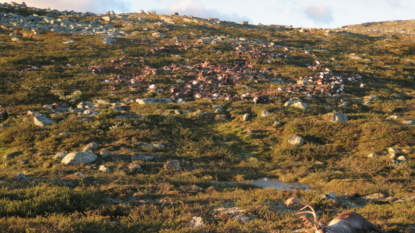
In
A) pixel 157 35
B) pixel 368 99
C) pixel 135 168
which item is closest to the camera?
pixel 135 168

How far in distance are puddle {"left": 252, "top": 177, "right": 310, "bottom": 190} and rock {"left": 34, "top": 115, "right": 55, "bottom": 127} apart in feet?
40.9

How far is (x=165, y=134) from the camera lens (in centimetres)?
1608

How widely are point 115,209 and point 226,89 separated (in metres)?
17.0

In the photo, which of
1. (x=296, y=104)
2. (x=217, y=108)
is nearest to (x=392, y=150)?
(x=296, y=104)

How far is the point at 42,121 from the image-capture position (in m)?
16.2

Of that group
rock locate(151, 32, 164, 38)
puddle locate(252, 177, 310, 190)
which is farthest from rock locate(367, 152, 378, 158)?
rock locate(151, 32, 164, 38)

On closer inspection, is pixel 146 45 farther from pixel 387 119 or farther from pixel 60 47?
pixel 387 119

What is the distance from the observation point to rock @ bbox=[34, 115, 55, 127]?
52.8 feet

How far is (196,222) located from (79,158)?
25.4 ft

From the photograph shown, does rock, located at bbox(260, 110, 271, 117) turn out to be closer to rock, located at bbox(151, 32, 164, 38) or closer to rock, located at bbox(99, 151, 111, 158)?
rock, located at bbox(99, 151, 111, 158)

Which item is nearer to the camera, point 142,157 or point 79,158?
point 79,158

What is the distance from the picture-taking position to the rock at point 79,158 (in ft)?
41.4

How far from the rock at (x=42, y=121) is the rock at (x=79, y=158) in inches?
185

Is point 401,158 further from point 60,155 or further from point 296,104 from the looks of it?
point 60,155
